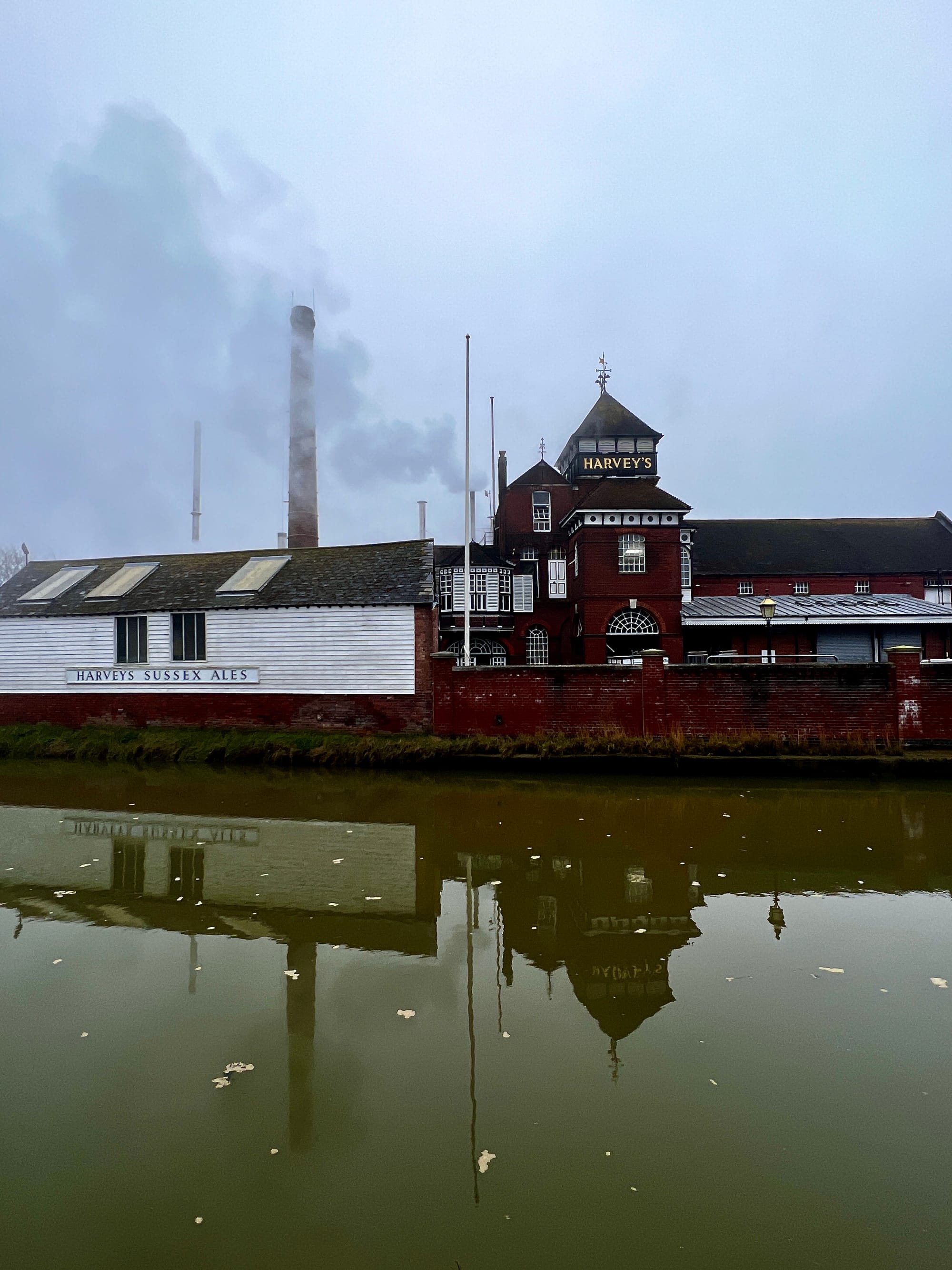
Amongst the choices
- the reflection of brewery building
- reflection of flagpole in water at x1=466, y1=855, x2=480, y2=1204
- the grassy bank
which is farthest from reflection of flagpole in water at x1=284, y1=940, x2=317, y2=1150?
the grassy bank

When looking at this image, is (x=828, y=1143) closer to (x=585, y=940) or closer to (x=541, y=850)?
(x=585, y=940)

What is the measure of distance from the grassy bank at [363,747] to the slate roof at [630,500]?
12728 millimetres

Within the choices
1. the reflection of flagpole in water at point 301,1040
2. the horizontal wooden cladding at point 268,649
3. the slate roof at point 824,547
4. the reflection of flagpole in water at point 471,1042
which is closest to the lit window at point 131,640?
the horizontal wooden cladding at point 268,649

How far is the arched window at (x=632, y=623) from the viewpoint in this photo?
26.5 metres

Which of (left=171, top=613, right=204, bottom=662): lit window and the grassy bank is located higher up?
(left=171, top=613, right=204, bottom=662): lit window

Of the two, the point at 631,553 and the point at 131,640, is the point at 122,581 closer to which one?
the point at 131,640

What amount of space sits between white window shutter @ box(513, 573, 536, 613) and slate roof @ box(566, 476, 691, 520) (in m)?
5.40

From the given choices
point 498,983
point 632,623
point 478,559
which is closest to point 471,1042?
point 498,983

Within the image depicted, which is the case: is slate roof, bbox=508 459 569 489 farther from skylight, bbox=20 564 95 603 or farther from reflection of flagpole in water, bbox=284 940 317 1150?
reflection of flagpole in water, bbox=284 940 317 1150

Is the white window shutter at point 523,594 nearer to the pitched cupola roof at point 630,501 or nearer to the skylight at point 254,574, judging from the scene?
the pitched cupola roof at point 630,501

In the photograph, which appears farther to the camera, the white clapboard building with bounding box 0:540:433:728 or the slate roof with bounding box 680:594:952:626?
the slate roof with bounding box 680:594:952:626

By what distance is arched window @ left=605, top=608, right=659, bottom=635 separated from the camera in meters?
26.5

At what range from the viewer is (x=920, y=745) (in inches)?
596

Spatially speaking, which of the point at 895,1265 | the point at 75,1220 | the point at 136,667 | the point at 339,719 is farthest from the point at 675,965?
the point at 136,667
